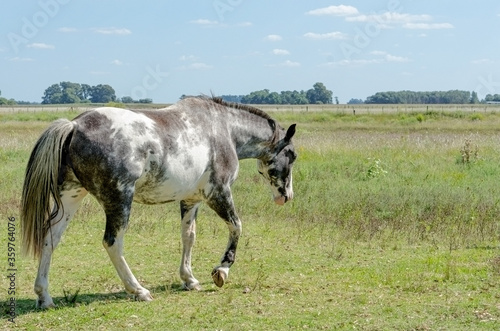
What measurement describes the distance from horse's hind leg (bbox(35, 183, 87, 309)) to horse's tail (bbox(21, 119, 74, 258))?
0.28 feet

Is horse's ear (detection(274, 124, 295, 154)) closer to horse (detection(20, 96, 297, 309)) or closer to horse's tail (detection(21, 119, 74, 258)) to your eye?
horse (detection(20, 96, 297, 309))

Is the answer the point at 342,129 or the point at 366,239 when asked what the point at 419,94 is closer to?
the point at 342,129

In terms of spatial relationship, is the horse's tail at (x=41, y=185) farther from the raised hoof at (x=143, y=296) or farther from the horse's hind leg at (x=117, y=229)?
the raised hoof at (x=143, y=296)

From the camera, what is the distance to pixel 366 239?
36.9 ft

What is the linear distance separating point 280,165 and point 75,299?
3.31 meters

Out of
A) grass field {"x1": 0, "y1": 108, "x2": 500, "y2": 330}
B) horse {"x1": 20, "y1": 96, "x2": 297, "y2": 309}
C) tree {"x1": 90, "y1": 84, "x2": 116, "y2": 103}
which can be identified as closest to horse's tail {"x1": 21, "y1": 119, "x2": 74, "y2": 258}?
horse {"x1": 20, "y1": 96, "x2": 297, "y2": 309}

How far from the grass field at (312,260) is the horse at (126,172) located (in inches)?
24.1

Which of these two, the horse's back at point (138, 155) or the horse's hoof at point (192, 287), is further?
the horse's hoof at point (192, 287)

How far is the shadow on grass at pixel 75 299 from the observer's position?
7051 mm

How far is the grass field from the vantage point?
6.88 m

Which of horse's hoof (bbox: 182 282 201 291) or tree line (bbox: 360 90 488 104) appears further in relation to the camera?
tree line (bbox: 360 90 488 104)

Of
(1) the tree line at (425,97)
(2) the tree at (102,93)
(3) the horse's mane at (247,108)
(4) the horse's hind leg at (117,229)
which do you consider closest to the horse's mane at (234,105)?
(3) the horse's mane at (247,108)

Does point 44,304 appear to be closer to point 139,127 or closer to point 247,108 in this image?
point 139,127

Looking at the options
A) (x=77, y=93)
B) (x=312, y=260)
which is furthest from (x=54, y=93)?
(x=312, y=260)
